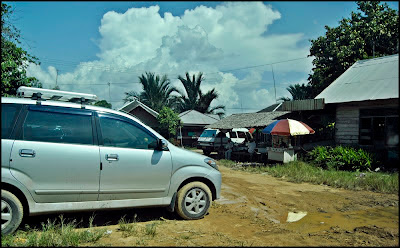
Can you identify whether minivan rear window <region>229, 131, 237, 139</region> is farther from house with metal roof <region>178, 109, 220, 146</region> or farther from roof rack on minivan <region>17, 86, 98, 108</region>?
roof rack on minivan <region>17, 86, 98, 108</region>

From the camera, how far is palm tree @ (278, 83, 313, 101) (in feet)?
74.5

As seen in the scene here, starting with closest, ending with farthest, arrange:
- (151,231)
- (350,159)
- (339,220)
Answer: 1. (151,231)
2. (350,159)
3. (339,220)

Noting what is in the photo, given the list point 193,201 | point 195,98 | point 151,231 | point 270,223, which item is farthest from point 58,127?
point 195,98

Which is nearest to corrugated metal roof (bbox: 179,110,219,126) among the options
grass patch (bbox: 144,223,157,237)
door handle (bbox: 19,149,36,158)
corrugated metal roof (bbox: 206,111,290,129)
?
corrugated metal roof (bbox: 206,111,290,129)

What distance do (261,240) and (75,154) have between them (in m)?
2.94

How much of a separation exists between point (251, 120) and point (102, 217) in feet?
52.7

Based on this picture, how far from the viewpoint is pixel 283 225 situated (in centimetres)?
534

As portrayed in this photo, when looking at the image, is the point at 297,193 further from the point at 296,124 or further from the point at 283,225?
the point at 296,124

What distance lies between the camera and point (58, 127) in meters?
4.73

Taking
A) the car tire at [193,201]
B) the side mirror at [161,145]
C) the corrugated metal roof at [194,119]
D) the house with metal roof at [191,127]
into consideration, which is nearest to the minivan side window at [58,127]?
the side mirror at [161,145]

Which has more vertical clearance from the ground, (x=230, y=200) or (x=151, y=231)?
(x=151, y=231)

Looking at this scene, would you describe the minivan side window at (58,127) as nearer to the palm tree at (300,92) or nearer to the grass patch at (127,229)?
the grass patch at (127,229)

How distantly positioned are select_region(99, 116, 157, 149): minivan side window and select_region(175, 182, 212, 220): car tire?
0.99 m

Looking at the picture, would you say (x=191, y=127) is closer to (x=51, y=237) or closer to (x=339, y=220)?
(x=339, y=220)
